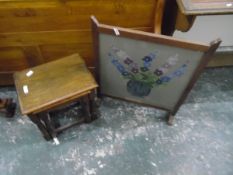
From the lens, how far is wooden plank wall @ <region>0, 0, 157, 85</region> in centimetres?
111

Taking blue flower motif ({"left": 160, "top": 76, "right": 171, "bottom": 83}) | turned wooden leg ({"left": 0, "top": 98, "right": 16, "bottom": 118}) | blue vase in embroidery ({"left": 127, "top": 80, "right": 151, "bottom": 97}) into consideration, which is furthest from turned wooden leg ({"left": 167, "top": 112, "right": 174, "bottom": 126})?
turned wooden leg ({"left": 0, "top": 98, "right": 16, "bottom": 118})

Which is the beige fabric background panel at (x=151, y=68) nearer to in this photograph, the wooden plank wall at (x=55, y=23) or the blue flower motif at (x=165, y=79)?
the blue flower motif at (x=165, y=79)

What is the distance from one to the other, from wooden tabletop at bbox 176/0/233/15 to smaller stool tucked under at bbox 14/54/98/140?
512 mm

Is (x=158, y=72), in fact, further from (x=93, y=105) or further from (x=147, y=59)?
(x=93, y=105)

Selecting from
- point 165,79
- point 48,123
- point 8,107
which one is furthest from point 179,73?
point 8,107

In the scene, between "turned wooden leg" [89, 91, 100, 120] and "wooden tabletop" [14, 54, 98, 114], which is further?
"turned wooden leg" [89, 91, 100, 120]

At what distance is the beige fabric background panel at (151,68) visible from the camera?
41.1 inches

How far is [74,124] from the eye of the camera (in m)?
1.44

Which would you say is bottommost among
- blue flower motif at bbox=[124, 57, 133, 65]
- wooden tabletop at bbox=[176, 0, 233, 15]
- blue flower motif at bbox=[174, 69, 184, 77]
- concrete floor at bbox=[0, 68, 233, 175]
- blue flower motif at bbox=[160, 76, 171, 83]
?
concrete floor at bbox=[0, 68, 233, 175]

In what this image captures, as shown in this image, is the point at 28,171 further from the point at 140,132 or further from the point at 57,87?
the point at 140,132

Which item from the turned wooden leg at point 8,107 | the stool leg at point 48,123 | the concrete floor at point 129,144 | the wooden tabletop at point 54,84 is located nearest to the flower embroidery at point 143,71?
the wooden tabletop at point 54,84

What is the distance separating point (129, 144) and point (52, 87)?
545 mm

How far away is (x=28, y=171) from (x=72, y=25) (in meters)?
0.78

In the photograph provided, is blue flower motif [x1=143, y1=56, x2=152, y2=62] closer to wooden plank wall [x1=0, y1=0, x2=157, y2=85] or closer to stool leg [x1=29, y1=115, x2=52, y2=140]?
wooden plank wall [x1=0, y1=0, x2=157, y2=85]
